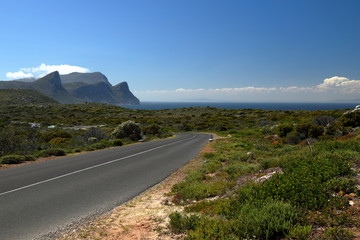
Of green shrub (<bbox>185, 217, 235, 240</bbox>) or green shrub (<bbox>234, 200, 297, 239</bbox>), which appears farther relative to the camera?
green shrub (<bbox>185, 217, 235, 240</bbox>)

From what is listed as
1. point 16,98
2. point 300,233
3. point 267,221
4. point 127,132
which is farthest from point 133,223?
point 16,98

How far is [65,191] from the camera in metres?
8.20

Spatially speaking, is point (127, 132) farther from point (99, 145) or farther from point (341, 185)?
point (341, 185)

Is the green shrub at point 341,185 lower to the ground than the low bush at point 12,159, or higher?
higher

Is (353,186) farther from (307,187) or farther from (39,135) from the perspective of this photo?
→ (39,135)

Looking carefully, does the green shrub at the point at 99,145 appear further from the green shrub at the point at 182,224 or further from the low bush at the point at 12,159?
the green shrub at the point at 182,224

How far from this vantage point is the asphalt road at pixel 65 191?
570cm

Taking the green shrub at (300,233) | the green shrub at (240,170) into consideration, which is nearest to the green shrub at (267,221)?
the green shrub at (300,233)

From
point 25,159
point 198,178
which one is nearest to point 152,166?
point 198,178

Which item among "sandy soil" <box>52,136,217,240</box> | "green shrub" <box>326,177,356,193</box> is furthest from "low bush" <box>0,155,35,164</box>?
"green shrub" <box>326,177,356,193</box>

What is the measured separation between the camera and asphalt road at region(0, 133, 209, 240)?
5.70 metres

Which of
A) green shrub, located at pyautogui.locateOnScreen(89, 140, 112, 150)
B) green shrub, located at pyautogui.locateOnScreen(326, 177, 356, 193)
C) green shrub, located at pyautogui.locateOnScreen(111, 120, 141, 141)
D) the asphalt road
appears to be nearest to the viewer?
green shrub, located at pyautogui.locateOnScreen(326, 177, 356, 193)

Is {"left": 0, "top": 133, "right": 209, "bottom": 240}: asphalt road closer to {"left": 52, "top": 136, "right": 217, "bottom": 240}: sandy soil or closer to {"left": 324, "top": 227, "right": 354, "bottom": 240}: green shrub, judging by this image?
{"left": 52, "top": 136, "right": 217, "bottom": 240}: sandy soil

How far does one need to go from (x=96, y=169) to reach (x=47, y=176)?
219cm
